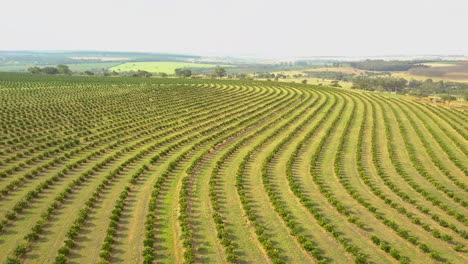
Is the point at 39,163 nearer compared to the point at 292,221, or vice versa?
the point at 292,221

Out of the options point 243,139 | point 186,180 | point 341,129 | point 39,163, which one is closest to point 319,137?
point 341,129

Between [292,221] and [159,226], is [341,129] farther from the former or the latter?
[159,226]

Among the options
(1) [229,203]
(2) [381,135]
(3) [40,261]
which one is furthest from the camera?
(2) [381,135]

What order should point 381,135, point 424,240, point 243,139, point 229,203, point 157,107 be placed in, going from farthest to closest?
point 157,107, point 381,135, point 243,139, point 229,203, point 424,240

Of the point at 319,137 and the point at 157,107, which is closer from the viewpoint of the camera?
the point at 319,137

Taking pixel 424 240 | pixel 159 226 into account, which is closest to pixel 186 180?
pixel 159 226

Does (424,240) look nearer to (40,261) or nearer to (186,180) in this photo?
(186,180)
